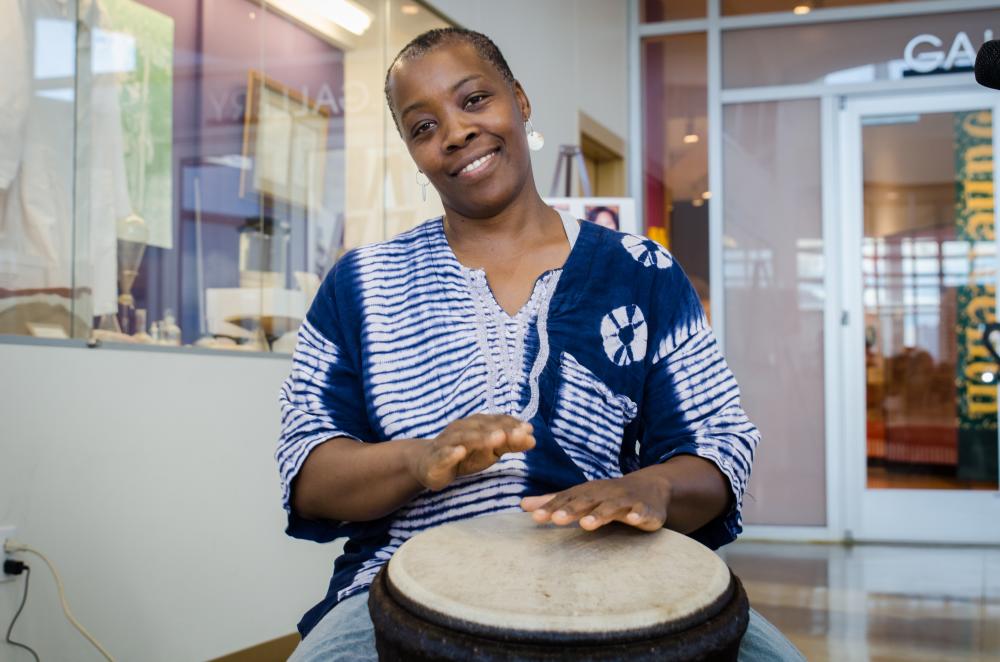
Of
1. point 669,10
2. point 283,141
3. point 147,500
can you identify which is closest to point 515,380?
point 147,500

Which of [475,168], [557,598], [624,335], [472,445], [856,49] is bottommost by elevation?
[557,598]

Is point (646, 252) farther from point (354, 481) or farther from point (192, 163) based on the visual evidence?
point (192, 163)

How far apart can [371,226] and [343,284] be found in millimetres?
2487

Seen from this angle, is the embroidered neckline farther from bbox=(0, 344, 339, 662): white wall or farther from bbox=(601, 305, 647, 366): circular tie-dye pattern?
bbox=(0, 344, 339, 662): white wall

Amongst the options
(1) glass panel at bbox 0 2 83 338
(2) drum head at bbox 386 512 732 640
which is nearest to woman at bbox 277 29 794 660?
(2) drum head at bbox 386 512 732 640

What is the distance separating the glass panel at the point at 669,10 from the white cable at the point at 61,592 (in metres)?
5.09

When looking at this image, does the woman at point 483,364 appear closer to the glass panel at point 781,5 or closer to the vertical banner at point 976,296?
A: the vertical banner at point 976,296

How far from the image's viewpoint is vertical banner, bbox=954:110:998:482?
5.40 meters

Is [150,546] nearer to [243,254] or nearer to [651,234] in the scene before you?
[243,254]

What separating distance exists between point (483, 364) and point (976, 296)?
500cm

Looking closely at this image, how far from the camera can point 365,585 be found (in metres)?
1.19

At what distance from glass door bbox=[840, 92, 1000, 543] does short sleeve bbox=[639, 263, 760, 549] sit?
4623 millimetres

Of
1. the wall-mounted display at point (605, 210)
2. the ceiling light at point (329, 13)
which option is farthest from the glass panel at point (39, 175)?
the wall-mounted display at point (605, 210)

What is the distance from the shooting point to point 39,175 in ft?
7.87
